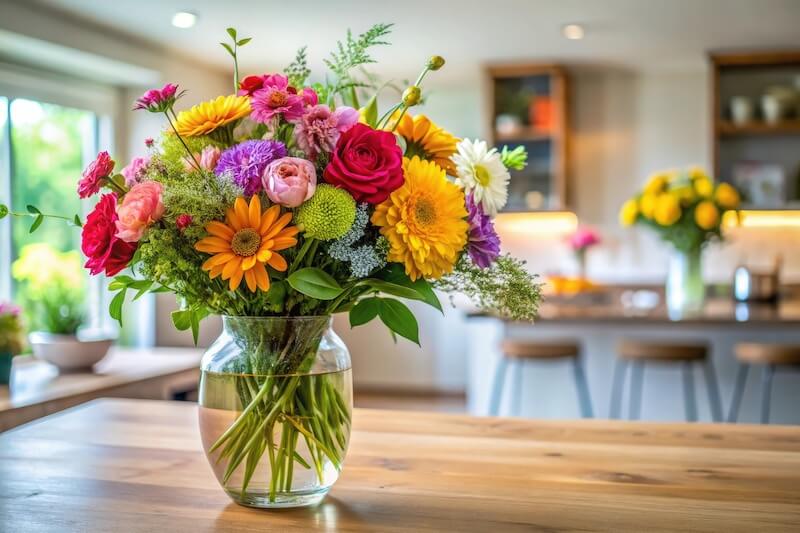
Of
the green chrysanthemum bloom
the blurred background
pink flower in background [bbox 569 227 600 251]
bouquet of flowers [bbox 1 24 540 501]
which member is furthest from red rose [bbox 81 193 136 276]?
pink flower in background [bbox 569 227 600 251]

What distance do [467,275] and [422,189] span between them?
0.44 feet

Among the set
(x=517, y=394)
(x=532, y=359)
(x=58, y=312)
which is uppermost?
(x=58, y=312)

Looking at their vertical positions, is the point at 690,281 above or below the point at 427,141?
below

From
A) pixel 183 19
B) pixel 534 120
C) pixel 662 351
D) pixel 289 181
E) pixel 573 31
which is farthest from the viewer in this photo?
pixel 534 120

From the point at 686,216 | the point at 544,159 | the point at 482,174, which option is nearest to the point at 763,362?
the point at 686,216

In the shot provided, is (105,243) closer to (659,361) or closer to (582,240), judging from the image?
(659,361)

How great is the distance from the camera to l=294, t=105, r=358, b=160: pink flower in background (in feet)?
3.38

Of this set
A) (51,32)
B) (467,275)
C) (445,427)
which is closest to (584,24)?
(51,32)

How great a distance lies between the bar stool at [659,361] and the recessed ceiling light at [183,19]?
272 centimetres

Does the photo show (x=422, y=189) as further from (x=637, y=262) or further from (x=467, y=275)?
(x=637, y=262)

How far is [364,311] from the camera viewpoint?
42.9 inches

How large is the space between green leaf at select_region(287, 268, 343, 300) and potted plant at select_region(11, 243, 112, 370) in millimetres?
2800

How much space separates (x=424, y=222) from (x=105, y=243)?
38 centimetres

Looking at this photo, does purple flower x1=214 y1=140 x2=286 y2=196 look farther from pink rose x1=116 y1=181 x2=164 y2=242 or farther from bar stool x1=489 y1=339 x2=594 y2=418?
bar stool x1=489 y1=339 x2=594 y2=418
